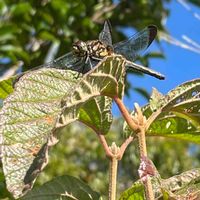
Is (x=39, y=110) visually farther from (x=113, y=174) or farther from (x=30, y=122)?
(x=113, y=174)

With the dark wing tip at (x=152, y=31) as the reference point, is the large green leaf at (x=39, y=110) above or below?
below

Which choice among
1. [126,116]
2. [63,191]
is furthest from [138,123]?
[63,191]

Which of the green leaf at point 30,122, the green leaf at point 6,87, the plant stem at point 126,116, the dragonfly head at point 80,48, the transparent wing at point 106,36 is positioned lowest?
the green leaf at point 30,122

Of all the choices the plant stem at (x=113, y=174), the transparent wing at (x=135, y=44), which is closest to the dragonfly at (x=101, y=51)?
the transparent wing at (x=135, y=44)

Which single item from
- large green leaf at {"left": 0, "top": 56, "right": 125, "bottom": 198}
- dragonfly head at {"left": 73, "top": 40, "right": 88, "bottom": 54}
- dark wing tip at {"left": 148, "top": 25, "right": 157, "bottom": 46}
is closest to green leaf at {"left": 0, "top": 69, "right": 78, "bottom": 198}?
large green leaf at {"left": 0, "top": 56, "right": 125, "bottom": 198}

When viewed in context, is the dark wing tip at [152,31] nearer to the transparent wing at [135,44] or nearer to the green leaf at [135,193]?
the transparent wing at [135,44]

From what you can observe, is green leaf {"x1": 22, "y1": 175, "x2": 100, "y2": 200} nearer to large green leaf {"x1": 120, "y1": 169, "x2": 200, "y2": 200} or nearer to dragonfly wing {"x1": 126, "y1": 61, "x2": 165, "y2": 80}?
large green leaf {"x1": 120, "y1": 169, "x2": 200, "y2": 200}

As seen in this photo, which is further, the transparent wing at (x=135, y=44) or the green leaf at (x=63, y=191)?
the transparent wing at (x=135, y=44)
